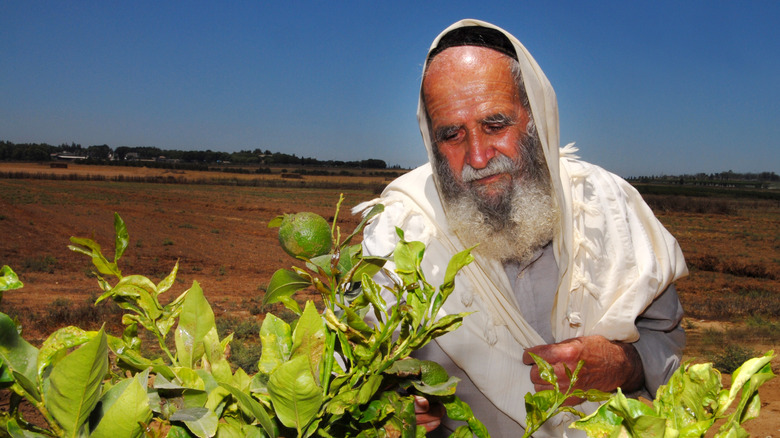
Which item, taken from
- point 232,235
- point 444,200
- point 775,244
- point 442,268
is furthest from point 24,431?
point 775,244

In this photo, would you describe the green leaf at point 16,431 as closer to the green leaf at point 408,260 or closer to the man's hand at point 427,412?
the green leaf at point 408,260

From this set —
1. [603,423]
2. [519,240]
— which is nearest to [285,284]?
[603,423]

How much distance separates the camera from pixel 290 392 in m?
Result: 0.43

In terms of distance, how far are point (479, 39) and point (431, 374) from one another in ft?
4.73

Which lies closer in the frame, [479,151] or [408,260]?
[408,260]

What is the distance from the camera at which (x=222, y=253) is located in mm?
18375

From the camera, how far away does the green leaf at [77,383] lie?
1.28ft

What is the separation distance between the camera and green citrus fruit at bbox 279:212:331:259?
64 centimetres

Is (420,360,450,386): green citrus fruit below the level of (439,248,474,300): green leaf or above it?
below

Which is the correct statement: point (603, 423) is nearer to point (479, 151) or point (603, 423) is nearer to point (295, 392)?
point (295, 392)

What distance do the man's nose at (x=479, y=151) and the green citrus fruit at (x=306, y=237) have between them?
3.71ft

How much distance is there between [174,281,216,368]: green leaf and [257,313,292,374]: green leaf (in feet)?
0.25

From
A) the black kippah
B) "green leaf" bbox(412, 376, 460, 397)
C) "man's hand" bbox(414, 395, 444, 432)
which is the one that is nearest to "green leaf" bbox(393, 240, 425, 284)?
"green leaf" bbox(412, 376, 460, 397)

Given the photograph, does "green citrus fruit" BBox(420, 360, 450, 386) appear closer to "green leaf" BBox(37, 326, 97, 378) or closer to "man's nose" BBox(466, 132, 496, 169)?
"green leaf" BBox(37, 326, 97, 378)
